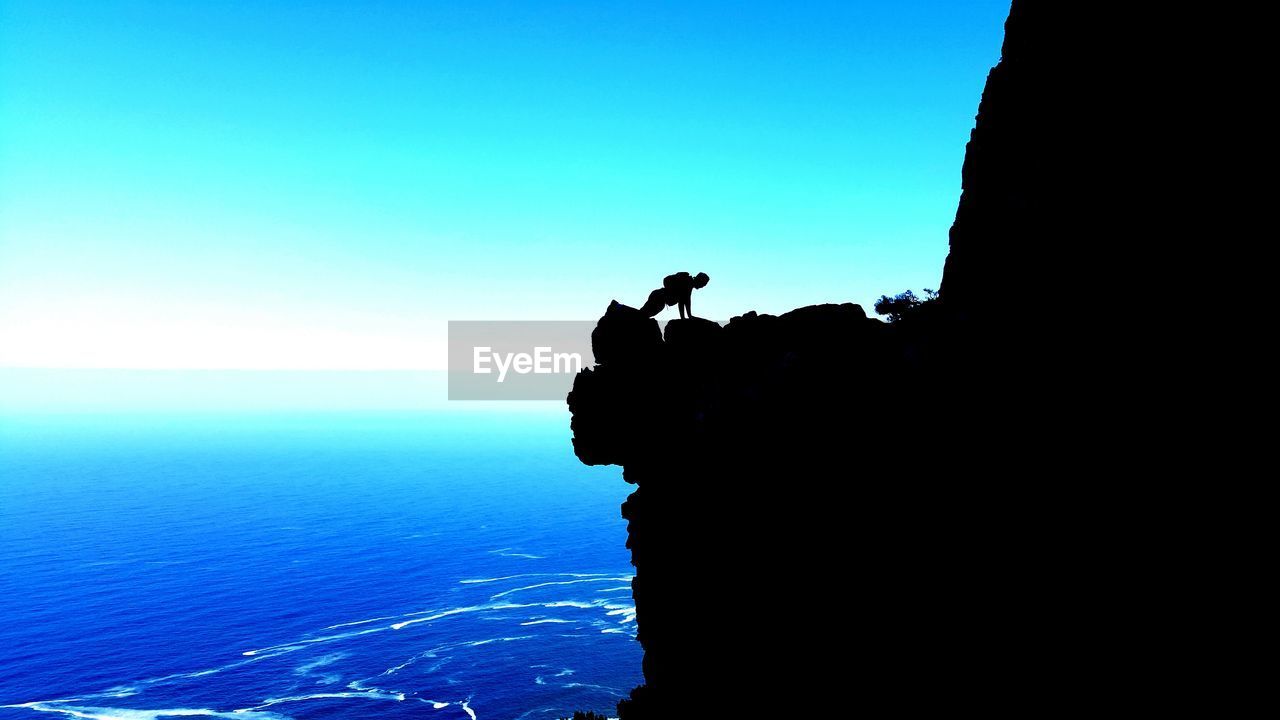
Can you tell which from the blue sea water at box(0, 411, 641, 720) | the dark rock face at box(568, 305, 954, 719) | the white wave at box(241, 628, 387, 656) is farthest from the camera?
the white wave at box(241, 628, 387, 656)

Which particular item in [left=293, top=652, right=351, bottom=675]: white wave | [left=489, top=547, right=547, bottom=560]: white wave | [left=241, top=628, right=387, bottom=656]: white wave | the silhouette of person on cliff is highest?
the silhouette of person on cliff

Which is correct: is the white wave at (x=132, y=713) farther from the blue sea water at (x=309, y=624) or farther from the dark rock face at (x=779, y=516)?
the dark rock face at (x=779, y=516)

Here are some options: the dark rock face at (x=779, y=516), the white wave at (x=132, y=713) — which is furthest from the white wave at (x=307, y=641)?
the dark rock face at (x=779, y=516)

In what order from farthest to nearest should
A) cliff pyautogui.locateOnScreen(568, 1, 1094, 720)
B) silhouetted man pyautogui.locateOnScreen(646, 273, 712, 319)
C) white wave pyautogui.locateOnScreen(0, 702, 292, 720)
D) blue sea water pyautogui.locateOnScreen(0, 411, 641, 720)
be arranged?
blue sea water pyautogui.locateOnScreen(0, 411, 641, 720) < white wave pyautogui.locateOnScreen(0, 702, 292, 720) < silhouetted man pyautogui.locateOnScreen(646, 273, 712, 319) < cliff pyautogui.locateOnScreen(568, 1, 1094, 720)

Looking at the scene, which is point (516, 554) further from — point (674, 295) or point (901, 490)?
point (901, 490)

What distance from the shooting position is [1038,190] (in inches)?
776

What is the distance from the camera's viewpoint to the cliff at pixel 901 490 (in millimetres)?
17703

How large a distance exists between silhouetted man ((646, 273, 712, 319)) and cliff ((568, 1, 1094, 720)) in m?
3.98

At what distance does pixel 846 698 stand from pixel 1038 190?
17.8 m

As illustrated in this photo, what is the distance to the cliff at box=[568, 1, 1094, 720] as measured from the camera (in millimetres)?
17703

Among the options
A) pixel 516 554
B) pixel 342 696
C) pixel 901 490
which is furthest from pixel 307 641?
pixel 901 490

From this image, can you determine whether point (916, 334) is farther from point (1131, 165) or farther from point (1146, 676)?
point (1146, 676)

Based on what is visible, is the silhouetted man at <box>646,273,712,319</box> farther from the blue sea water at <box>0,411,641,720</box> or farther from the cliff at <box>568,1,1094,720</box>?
the blue sea water at <box>0,411,641,720</box>

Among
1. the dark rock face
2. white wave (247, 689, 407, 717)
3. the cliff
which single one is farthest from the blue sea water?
the cliff
